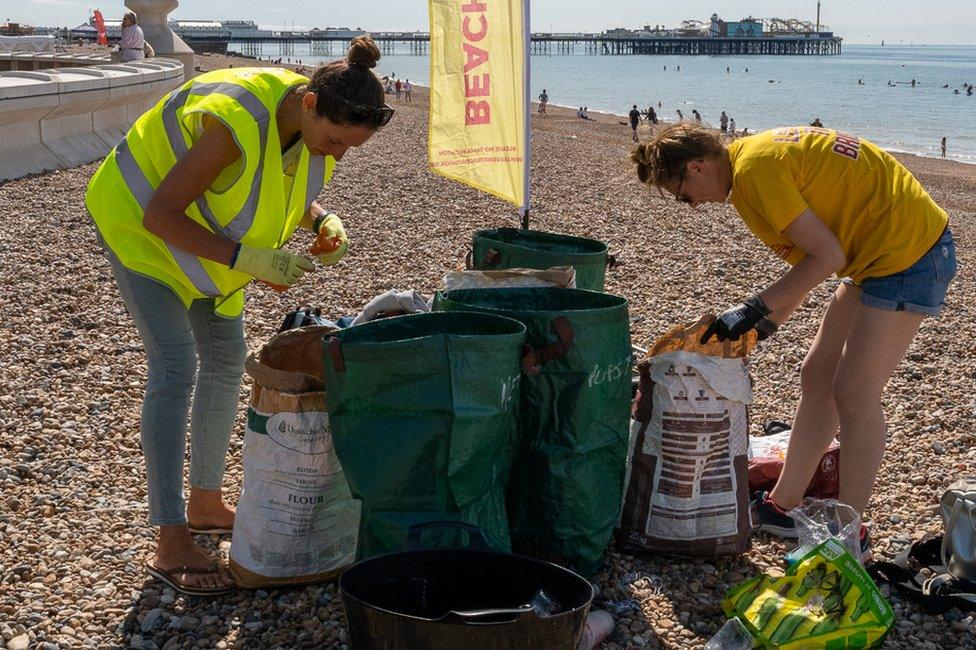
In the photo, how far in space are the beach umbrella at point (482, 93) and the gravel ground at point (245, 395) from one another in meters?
0.64

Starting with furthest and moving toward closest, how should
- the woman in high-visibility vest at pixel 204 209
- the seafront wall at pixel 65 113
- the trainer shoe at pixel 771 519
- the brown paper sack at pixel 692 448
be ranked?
1. the seafront wall at pixel 65 113
2. the trainer shoe at pixel 771 519
3. the brown paper sack at pixel 692 448
4. the woman in high-visibility vest at pixel 204 209

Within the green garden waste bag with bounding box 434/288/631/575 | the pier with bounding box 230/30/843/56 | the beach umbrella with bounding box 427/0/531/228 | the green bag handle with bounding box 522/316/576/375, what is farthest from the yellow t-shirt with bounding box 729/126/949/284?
the pier with bounding box 230/30/843/56

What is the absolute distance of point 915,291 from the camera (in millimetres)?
3010

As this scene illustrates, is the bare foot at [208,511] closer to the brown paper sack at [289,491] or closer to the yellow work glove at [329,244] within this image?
the brown paper sack at [289,491]

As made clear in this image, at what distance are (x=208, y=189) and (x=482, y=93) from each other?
2.05 meters

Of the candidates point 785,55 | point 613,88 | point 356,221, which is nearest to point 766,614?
point 356,221

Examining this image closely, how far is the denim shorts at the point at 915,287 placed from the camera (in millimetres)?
3008

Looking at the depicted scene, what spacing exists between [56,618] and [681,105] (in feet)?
194

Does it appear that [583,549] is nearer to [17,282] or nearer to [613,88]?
[17,282]

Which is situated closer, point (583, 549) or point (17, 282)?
point (583, 549)

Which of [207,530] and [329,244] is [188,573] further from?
[329,244]

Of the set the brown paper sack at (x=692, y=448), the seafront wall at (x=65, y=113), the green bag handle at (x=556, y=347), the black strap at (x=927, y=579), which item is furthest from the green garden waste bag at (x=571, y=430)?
the seafront wall at (x=65, y=113)

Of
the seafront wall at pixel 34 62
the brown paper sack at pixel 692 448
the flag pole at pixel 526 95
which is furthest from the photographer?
the seafront wall at pixel 34 62

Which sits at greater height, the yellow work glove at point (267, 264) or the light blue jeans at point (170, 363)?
the yellow work glove at point (267, 264)
